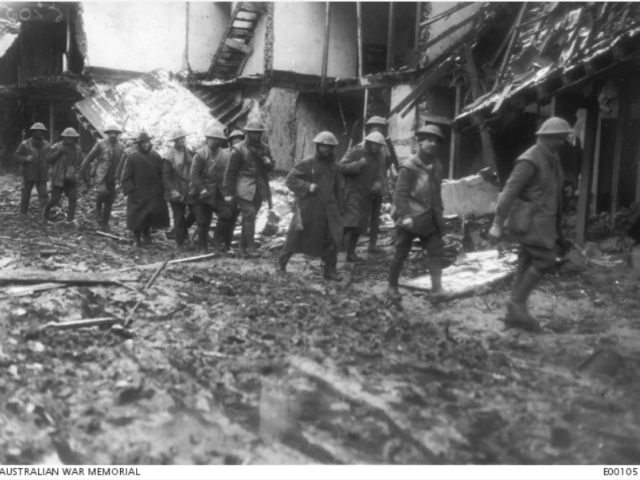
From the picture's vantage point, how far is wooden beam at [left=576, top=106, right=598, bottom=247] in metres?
8.87

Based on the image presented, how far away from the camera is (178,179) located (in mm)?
10195

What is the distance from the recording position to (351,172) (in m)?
8.99

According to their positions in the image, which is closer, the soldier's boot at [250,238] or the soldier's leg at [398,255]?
the soldier's leg at [398,255]

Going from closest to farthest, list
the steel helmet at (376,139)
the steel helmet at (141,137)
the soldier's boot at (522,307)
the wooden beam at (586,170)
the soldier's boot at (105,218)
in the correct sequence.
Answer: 1. the soldier's boot at (522,307)
2. the wooden beam at (586,170)
3. the steel helmet at (376,139)
4. the steel helmet at (141,137)
5. the soldier's boot at (105,218)

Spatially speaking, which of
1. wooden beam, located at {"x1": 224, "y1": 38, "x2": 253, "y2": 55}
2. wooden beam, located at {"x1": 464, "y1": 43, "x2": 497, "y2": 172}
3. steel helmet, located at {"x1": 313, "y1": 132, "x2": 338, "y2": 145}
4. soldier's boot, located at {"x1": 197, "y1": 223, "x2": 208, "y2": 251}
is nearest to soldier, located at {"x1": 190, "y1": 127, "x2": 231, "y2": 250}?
soldier's boot, located at {"x1": 197, "y1": 223, "x2": 208, "y2": 251}

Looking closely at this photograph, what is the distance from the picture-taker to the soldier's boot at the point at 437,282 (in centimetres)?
679

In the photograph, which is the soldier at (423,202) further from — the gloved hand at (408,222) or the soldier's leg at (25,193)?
the soldier's leg at (25,193)

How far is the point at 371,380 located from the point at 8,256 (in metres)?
6.34

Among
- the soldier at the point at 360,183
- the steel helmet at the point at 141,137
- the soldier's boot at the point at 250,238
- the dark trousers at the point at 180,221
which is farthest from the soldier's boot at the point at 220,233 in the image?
the soldier at the point at 360,183

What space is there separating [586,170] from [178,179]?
18.8ft

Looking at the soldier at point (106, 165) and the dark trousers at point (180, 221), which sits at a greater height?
the soldier at point (106, 165)

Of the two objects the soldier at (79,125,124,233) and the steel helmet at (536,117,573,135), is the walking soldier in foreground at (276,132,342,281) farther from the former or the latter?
the soldier at (79,125,124,233)

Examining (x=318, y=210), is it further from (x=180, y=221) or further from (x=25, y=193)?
(x=25, y=193)

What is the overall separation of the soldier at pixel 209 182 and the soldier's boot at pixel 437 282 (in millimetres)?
3825
